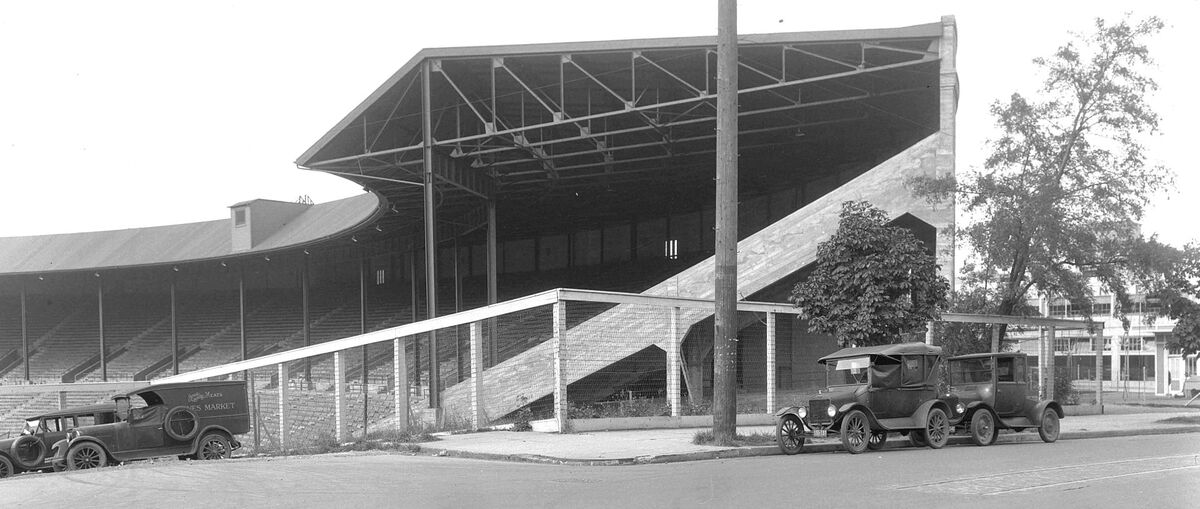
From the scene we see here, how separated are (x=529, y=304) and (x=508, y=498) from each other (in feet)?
29.0

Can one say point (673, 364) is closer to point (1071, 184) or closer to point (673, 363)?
point (673, 363)

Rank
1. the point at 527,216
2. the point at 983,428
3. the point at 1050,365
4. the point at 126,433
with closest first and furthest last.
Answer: the point at 983,428 < the point at 126,433 < the point at 1050,365 < the point at 527,216

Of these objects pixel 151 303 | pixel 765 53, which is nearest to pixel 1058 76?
pixel 765 53

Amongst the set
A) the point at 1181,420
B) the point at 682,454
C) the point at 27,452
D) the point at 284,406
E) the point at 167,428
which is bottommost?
the point at 1181,420

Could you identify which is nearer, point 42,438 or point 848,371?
point 848,371

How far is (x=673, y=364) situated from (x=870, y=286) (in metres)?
3.86

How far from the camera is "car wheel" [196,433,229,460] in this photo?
18219 millimetres

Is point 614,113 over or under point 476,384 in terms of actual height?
over

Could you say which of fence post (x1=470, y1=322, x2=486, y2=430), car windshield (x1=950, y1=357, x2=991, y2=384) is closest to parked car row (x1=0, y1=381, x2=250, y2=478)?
fence post (x1=470, y1=322, x2=486, y2=430)

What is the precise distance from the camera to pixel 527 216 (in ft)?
164

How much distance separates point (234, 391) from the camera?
65.1 feet

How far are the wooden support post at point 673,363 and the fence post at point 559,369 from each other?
2479mm

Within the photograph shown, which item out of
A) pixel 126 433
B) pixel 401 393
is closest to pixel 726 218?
pixel 401 393

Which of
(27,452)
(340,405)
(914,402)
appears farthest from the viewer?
(340,405)
